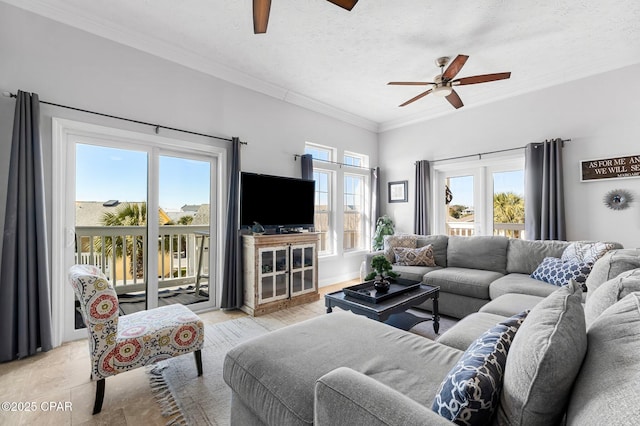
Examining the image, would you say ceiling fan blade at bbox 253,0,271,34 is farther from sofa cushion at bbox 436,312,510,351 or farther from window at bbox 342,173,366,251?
window at bbox 342,173,366,251

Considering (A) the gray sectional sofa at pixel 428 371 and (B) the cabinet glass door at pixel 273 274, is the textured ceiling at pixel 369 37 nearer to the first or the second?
(B) the cabinet glass door at pixel 273 274

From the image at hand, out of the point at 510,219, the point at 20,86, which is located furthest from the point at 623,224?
the point at 20,86

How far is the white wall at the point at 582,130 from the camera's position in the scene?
3.37m

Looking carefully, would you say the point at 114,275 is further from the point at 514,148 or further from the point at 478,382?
the point at 514,148

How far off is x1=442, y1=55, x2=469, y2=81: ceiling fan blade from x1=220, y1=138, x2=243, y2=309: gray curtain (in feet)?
8.05

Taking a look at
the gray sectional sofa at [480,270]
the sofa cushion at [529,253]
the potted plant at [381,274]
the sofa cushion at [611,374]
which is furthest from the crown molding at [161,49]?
the sofa cushion at [611,374]

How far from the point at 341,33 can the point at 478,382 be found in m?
3.03

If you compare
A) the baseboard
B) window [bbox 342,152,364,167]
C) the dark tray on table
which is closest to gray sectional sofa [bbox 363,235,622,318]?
the dark tray on table

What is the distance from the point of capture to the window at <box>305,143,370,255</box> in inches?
193

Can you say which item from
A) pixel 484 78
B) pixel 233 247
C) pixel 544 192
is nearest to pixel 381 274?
pixel 233 247

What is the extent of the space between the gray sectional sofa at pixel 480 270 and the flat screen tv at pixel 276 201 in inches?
44.6

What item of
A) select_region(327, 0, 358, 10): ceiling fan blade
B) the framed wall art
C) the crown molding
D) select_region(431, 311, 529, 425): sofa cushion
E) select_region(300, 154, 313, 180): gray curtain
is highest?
the crown molding

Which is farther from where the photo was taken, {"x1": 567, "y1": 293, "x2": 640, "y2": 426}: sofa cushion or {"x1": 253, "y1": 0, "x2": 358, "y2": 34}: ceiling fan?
{"x1": 253, "y1": 0, "x2": 358, "y2": 34}: ceiling fan

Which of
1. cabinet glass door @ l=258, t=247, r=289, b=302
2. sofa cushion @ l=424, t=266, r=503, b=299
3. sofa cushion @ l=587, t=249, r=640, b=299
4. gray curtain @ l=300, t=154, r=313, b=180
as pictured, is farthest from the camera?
gray curtain @ l=300, t=154, r=313, b=180
